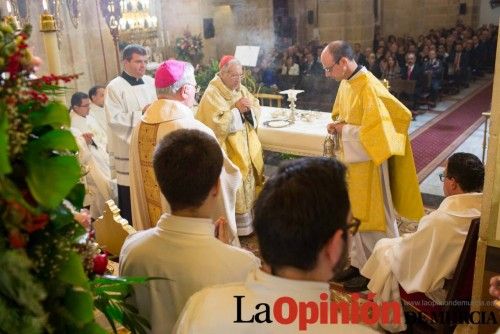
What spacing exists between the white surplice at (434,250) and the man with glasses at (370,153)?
1139 millimetres

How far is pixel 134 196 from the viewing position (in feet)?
11.6

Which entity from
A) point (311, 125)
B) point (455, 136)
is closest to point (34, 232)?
point (311, 125)

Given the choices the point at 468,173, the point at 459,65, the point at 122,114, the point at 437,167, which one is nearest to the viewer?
the point at 468,173

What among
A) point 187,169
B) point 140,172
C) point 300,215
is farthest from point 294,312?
point 140,172

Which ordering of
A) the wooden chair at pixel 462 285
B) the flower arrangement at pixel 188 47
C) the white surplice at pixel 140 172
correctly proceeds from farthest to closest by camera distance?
the flower arrangement at pixel 188 47 < the white surplice at pixel 140 172 < the wooden chair at pixel 462 285

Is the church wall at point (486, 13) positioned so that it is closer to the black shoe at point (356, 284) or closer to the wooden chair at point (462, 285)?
the black shoe at point (356, 284)

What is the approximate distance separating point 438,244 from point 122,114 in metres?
3.17

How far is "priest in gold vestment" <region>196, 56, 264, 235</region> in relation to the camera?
481cm

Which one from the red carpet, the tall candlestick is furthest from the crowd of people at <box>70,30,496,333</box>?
the red carpet

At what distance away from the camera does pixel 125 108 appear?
5.01 meters

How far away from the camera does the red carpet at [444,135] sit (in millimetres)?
7340

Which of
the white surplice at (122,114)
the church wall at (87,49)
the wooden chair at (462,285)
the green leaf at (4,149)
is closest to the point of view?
the green leaf at (4,149)

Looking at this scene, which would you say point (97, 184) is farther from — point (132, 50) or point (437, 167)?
point (437, 167)

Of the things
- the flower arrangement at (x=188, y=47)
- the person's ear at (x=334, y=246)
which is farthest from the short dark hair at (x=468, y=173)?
the flower arrangement at (x=188, y=47)
